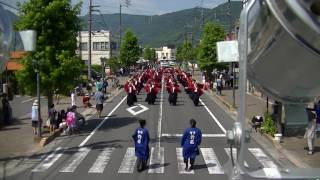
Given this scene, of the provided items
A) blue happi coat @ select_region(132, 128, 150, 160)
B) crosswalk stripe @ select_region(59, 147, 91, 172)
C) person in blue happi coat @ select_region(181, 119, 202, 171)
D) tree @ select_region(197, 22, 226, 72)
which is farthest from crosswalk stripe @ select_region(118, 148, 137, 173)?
tree @ select_region(197, 22, 226, 72)

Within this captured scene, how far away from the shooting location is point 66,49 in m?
22.7

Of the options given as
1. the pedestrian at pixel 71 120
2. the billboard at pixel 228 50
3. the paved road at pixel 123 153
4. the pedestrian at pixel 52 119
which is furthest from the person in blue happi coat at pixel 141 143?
the billboard at pixel 228 50

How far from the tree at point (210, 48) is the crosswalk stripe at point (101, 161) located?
3863 cm

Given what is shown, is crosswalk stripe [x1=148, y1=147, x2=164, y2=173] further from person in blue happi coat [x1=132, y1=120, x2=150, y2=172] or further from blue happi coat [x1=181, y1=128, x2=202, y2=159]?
blue happi coat [x1=181, y1=128, x2=202, y2=159]

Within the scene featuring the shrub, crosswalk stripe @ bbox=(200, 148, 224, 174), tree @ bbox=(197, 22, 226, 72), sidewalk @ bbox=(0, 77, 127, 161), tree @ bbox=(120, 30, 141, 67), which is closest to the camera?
crosswalk stripe @ bbox=(200, 148, 224, 174)

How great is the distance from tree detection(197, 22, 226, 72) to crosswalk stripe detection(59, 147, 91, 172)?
127 feet

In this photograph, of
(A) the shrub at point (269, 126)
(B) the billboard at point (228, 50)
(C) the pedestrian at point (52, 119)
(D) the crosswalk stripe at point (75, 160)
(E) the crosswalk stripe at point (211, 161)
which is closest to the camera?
(B) the billboard at point (228, 50)

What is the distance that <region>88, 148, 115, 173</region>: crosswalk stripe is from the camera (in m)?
14.7

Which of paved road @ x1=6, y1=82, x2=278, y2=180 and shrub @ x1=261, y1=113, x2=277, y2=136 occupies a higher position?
shrub @ x1=261, y1=113, x2=277, y2=136

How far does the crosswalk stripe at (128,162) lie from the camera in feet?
48.0

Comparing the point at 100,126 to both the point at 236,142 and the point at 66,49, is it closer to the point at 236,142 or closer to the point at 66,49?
the point at 66,49

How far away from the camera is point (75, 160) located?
53.2ft

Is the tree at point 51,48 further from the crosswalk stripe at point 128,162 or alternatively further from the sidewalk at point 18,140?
the crosswalk stripe at point 128,162

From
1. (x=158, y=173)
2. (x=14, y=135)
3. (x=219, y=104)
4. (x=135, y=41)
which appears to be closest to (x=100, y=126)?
(x=14, y=135)
